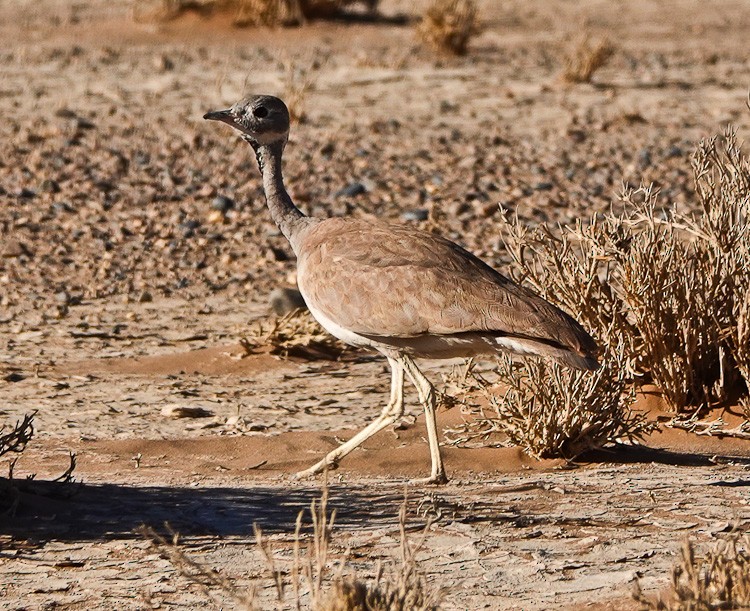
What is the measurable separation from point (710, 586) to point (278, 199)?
3199 millimetres

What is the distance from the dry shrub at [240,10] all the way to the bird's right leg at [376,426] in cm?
1108

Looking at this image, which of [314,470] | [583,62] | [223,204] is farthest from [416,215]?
[314,470]

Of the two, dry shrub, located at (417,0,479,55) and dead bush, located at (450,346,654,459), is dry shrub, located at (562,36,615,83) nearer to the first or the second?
dry shrub, located at (417,0,479,55)

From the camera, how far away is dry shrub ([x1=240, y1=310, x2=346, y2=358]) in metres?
8.34

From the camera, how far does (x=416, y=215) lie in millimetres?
10812

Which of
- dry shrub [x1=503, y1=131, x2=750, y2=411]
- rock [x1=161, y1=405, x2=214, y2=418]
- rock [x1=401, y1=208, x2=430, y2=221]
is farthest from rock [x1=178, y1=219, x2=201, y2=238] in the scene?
dry shrub [x1=503, y1=131, x2=750, y2=411]

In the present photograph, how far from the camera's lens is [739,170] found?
690 centimetres

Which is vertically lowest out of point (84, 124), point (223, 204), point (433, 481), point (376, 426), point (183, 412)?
point (183, 412)

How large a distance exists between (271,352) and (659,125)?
20.0ft

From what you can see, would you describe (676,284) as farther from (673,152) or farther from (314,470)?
(673,152)

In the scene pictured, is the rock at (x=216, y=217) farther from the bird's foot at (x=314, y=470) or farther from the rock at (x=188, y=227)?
the bird's foot at (x=314, y=470)

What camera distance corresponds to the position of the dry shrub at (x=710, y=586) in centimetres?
399

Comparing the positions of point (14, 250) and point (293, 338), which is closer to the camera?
point (293, 338)

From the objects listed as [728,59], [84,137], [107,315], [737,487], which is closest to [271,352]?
[107,315]
